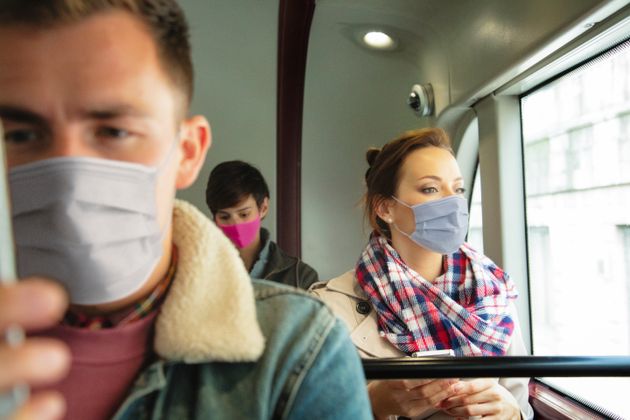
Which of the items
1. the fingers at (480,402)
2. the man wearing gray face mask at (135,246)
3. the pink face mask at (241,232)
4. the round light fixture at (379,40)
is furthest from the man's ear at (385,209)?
the round light fixture at (379,40)

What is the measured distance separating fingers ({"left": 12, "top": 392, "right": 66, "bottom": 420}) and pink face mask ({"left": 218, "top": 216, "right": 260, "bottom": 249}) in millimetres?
1819

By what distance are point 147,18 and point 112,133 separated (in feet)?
0.53

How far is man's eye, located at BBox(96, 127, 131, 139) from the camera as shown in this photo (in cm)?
57

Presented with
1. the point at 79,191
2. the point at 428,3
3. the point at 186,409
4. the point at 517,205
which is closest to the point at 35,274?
the point at 79,191

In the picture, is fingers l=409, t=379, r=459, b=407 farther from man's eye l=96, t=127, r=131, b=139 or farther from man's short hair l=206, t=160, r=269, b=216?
man's short hair l=206, t=160, r=269, b=216

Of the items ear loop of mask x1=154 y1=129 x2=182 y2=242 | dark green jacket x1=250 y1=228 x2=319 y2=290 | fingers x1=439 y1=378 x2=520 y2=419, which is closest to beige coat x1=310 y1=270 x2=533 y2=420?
fingers x1=439 y1=378 x2=520 y2=419

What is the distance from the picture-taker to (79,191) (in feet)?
1.75

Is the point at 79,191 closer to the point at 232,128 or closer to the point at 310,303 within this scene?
the point at 310,303


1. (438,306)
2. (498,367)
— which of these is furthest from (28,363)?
(438,306)

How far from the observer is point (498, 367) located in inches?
36.2

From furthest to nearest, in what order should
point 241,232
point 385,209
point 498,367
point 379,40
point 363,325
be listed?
1. point 379,40
2. point 241,232
3. point 385,209
4. point 363,325
5. point 498,367

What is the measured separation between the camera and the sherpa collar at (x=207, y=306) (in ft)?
2.01

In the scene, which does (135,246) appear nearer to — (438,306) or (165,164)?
(165,164)

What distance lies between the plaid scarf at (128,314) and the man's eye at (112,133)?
196 mm
